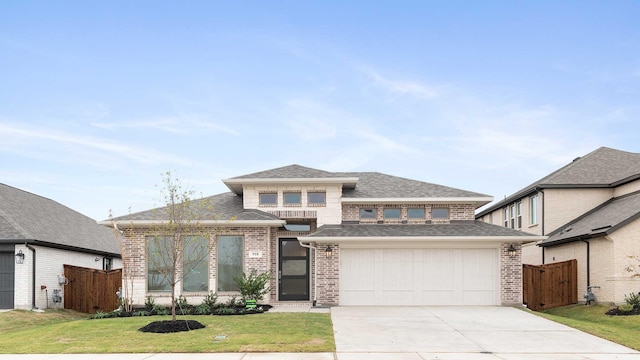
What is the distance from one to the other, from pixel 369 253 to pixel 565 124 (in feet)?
32.3

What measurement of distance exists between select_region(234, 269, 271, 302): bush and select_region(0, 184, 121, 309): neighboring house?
721 centimetres

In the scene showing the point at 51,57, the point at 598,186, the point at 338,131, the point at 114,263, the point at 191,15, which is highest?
the point at 191,15

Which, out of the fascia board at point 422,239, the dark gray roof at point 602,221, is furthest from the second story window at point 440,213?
the dark gray roof at point 602,221

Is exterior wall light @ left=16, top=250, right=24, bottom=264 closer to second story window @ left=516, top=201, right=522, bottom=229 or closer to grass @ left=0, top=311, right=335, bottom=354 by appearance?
grass @ left=0, top=311, right=335, bottom=354

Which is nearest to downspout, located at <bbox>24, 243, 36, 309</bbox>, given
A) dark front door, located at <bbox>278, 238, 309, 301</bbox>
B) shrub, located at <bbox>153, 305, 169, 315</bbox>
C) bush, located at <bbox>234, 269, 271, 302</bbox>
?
shrub, located at <bbox>153, 305, 169, 315</bbox>

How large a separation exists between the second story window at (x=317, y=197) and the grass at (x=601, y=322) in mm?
7915

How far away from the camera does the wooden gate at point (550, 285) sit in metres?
20.1

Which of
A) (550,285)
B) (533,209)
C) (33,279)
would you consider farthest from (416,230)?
(33,279)

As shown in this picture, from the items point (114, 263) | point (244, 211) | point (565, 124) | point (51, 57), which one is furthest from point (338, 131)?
point (114, 263)

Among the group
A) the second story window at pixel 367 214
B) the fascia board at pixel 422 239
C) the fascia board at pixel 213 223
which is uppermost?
the second story window at pixel 367 214

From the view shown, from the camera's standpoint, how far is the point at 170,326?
13250 millimetres

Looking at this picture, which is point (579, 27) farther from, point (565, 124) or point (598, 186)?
point (598, 186)

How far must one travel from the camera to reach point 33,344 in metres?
11.8

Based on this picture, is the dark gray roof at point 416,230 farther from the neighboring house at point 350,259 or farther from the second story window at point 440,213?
the second story window at point 440,213
